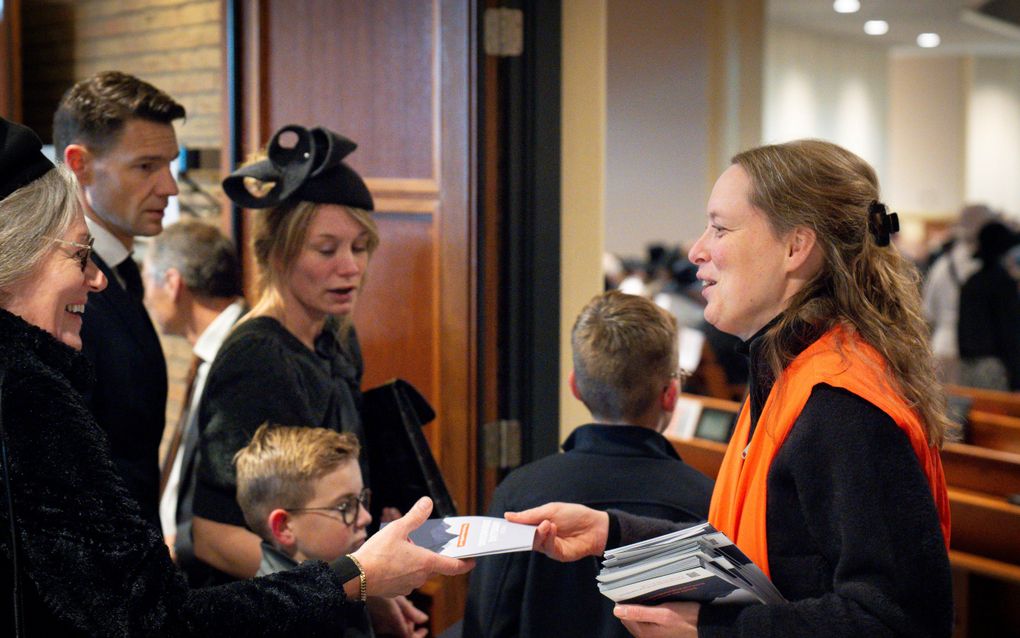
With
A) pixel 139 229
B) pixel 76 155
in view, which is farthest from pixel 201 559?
pixel 76 155

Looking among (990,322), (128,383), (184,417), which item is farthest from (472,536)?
(990,322)

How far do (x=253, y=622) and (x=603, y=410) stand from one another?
0.77m

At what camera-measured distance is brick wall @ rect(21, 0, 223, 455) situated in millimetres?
3889

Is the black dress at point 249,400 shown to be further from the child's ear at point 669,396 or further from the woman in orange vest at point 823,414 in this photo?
the woman in orange vest at point 823,414

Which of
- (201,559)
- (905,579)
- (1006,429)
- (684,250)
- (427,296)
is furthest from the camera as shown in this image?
(684,250)

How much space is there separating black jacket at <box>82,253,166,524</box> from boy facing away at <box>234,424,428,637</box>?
258 millimetres

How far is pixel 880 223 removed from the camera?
1437 mm

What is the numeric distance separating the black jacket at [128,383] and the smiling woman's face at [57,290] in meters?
0.69

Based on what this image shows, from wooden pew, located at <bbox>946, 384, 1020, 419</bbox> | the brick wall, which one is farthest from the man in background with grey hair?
the brick wall

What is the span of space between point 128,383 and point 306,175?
575 mm

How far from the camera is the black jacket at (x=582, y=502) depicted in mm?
1852

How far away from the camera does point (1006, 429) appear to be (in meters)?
4.01

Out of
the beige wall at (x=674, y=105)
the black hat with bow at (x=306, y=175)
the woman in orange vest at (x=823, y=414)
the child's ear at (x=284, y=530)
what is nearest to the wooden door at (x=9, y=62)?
the black hat with bow at (x=306, y=175)

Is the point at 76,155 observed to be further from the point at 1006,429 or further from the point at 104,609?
the point at 1006,429
